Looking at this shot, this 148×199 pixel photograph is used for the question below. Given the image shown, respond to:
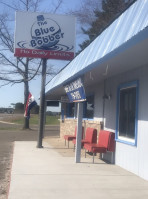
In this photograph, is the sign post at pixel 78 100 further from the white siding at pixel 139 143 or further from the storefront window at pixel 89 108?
the storefront window at pixel 89 108

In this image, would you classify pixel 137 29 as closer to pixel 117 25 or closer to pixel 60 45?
pixel 117 25

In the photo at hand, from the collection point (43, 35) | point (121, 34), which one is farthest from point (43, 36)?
point (121, 34)

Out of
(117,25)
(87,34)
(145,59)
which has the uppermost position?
(87,34)

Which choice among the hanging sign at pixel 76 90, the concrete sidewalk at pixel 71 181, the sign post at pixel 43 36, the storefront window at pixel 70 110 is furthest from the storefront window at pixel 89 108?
the storefront window at pixel 70 110

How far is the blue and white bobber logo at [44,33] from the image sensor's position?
14633 millimetres

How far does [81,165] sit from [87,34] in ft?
87.5

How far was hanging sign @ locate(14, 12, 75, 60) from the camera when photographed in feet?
Result: 47.8

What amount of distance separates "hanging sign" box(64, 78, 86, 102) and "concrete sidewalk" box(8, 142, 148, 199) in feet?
6.37

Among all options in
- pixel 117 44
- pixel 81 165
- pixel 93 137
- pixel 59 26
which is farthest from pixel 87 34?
pixel 117 44

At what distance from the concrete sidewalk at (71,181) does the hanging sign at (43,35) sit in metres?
5.35

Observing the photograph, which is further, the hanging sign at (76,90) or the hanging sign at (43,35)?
the hanging sign at (43,35)

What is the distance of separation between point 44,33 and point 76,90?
15.6ft

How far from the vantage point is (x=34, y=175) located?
852 centimetres

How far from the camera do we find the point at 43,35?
48.2 ft
